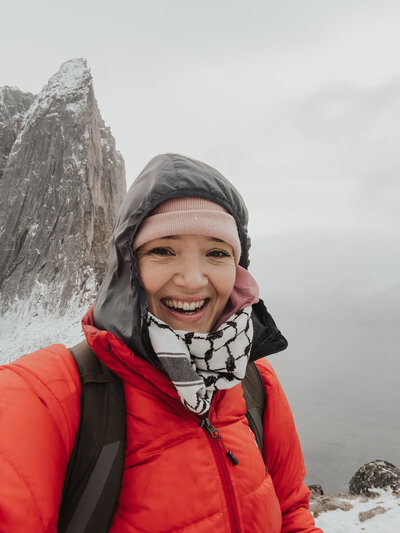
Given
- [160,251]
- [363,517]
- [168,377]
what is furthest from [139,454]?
[363,517]

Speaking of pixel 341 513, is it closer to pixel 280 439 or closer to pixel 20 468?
pixel 280 439

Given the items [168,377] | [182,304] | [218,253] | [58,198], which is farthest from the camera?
[58,198]

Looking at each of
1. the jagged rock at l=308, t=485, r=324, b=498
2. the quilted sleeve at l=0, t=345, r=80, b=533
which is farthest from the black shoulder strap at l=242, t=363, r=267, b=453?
the jagged rock at l=308, t=485, r=324, b=498

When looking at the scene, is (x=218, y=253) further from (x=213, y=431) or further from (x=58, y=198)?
(x=58, y=198)

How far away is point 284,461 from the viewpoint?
2.11m

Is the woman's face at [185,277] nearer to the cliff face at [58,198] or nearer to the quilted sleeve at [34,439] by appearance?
the quilted sleeve at [34,439]

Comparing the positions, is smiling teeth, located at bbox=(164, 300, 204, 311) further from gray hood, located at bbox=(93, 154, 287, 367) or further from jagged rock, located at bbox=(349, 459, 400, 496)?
jagged rock, located at bbox=(349, 459, 400, 496)

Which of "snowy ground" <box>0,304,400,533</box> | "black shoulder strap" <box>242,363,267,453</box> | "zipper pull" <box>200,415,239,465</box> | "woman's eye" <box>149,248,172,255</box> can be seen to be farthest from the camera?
"snowy ground" <box>0,304,400,533</box>

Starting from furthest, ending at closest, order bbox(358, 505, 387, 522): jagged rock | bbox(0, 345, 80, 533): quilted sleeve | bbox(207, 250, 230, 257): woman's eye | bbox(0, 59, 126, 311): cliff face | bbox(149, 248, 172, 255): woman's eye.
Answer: bbox(0, 59, 126, 311): cliff face < bbox(358, 505, 387, 522): jagged rock < bbox(207, 250, 230, 257): woman's eye < bbox(149, 248, 172, 255): woman's eye < bbox(0, 345, 80, 533): quilted sleeve

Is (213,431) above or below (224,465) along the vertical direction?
above

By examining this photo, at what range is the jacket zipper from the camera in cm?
153

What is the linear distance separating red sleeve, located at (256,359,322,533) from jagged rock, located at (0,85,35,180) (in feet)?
89.4

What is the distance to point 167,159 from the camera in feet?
5.96

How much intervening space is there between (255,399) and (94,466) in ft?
3.60
